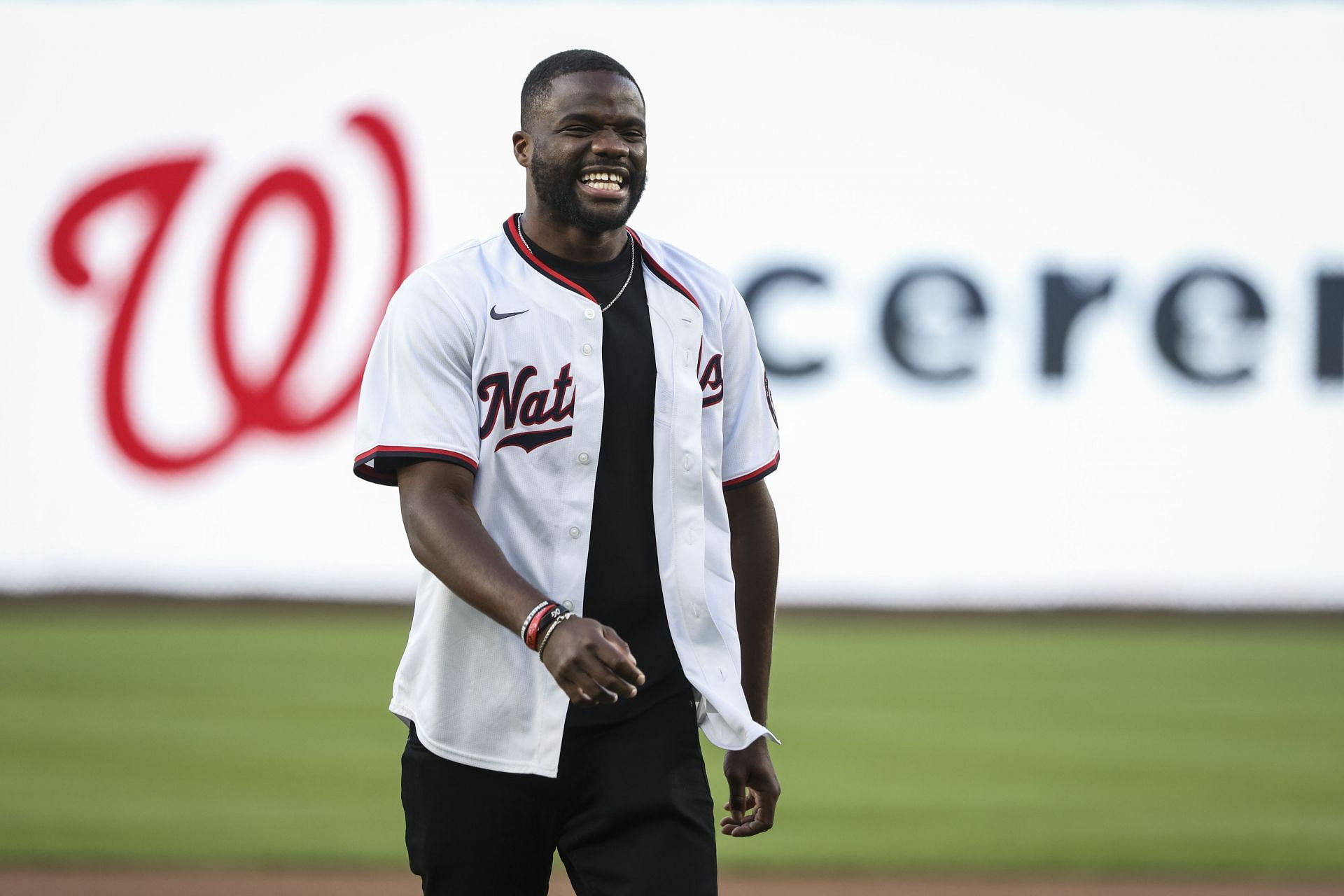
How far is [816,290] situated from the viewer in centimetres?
1312

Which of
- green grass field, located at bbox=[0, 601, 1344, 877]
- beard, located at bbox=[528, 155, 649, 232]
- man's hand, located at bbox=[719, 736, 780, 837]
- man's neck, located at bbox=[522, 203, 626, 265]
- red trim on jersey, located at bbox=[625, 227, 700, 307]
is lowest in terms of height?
green grass field, located at bbox=[0, 601, 1344, 877]

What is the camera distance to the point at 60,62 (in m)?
13.6

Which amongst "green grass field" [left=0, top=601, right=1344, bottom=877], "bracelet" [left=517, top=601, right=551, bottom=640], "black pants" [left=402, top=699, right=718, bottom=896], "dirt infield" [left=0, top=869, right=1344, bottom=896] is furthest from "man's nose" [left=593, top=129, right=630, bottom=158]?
"green grass field" [left=0, top=601, right=1344, bottom=877]

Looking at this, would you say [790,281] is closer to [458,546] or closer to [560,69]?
[560,69]

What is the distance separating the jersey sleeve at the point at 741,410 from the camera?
2.89m

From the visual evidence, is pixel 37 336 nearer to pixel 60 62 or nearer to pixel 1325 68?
pixel 60 62

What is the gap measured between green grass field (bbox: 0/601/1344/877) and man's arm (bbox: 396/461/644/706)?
4041mm

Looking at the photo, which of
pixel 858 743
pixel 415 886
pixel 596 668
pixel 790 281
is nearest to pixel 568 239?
pixel 596 668

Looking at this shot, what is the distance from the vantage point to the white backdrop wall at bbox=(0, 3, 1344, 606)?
12984 millimetres

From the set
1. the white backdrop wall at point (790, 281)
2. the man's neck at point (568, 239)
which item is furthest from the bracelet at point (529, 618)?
the white backdrop wall at point (790, 281)

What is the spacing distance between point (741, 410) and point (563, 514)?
1.42 ft

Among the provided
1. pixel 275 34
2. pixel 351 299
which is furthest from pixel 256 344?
pixel 275 34

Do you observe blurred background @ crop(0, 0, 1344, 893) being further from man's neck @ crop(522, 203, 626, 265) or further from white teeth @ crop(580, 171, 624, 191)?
white teeth @ crop(580, 171, 624, 191)

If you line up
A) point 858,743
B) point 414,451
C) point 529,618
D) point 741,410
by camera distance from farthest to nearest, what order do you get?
point 858,743 < point 741,410 < point 414,451 < point 529,618
